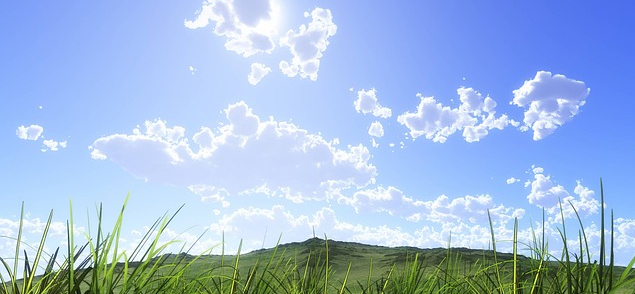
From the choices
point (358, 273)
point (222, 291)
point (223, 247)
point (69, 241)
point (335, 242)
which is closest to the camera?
point (69, 241)

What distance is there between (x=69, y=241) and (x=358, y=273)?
31.6 feet

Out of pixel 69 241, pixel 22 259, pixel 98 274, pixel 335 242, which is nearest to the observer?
pixel 98 274

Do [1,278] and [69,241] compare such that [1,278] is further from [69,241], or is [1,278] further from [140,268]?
[140,268]

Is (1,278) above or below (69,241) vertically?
below

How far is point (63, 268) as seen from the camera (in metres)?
1.79

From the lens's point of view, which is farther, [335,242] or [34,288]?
[335,242]

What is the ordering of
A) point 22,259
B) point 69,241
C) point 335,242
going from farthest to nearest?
point 335,242, point 22,259, point 69,241

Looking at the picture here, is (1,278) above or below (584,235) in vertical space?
below

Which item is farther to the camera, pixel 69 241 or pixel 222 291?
pixel 222 291

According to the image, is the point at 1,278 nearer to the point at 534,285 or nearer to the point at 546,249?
the point at 534,285

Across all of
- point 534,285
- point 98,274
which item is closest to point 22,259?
point 98,274

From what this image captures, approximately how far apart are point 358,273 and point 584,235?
9.50 meters

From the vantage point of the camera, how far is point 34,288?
5.49 feet

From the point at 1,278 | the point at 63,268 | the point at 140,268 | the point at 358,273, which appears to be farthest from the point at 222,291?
the point at 358,273
